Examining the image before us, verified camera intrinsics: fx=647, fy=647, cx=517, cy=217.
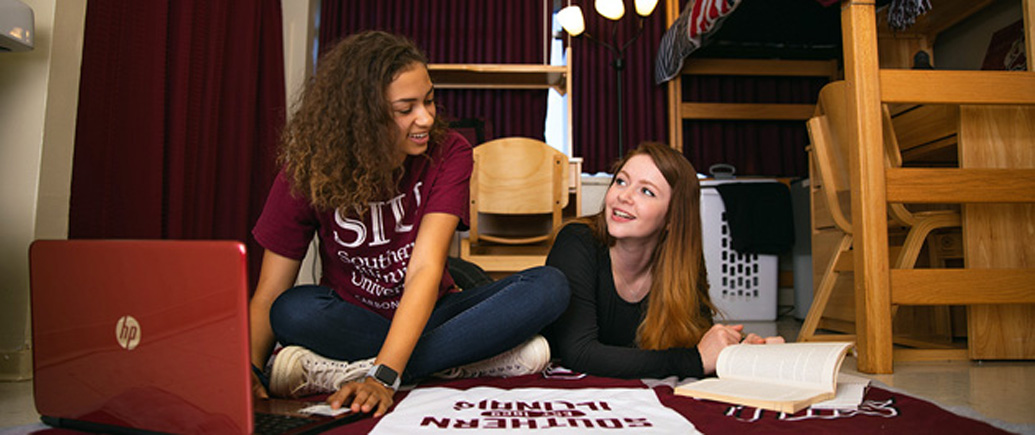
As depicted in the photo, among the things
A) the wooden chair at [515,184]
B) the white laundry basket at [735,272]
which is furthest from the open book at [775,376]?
the white laundry basket at [735,272]

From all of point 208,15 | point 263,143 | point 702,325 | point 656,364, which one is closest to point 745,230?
point 702,325

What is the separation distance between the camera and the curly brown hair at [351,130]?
3.51ft

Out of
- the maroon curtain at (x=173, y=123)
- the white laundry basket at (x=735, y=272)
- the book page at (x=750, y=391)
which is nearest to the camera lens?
the book page at (x=750, y=391)

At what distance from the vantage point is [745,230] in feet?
9.44

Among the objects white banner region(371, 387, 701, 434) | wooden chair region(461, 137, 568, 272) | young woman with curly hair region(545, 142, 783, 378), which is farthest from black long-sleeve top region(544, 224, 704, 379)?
wooden chair region(461, 137, 568, 272)

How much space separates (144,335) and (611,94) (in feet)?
10.3

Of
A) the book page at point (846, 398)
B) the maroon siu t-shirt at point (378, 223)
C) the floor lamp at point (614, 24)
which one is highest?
the floor lamp at point (614, 24)

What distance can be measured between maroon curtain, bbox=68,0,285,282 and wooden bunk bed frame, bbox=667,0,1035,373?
171 cm

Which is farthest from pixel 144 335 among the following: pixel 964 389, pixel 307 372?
pixel 964 389

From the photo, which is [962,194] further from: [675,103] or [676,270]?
[675,103]

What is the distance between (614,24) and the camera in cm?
356

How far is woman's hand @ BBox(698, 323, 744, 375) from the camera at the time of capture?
119 centimetres

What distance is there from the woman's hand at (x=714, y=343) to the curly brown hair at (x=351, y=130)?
2.13ft

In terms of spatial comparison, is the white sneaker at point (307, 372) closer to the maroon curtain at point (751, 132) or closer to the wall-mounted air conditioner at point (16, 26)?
the wall-mounted air conditioner at point (16, 26)
